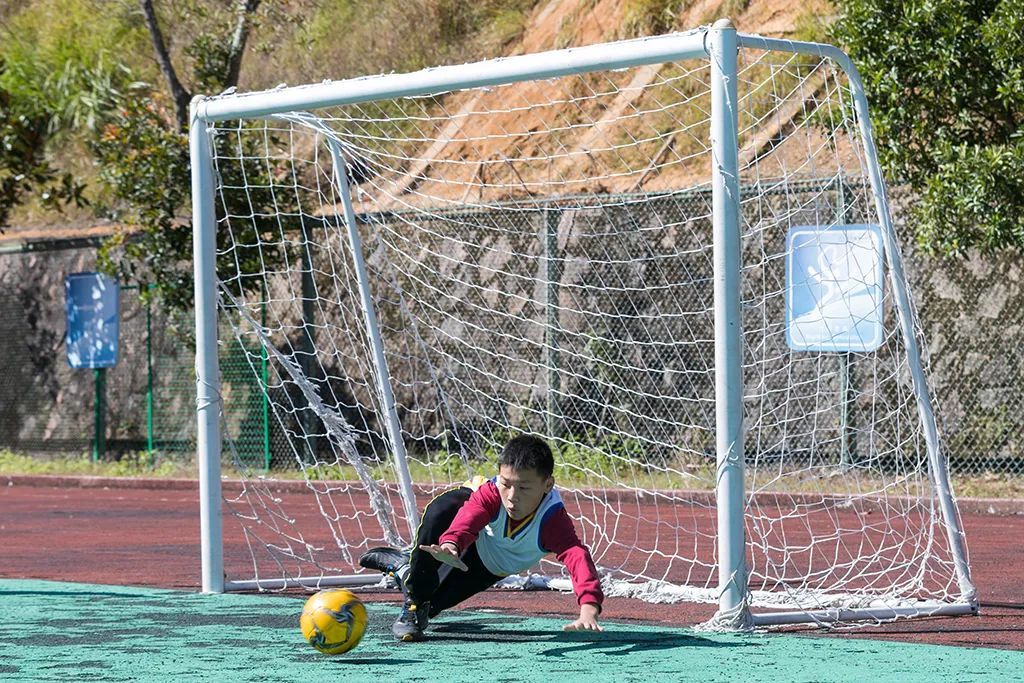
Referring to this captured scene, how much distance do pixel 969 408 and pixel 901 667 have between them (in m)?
10.1

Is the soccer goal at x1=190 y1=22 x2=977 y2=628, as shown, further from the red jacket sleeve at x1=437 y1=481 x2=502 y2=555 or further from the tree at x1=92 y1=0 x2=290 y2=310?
the red jacket sleeve at x1=437 y1=481 x2=502 y2=555

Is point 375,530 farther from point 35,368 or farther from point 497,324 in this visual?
point 35,368

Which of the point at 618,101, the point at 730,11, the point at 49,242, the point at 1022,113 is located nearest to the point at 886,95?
the point at 1022,113

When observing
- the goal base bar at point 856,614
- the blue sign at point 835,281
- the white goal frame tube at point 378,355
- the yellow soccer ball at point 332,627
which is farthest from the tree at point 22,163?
the goal base bar at point 856,614

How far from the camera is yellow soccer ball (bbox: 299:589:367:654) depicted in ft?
20.1

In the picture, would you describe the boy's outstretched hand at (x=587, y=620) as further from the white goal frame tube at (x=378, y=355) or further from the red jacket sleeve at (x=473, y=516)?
the white goal frame tube at (x=378, y=355)

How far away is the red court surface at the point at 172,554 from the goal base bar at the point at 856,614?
49mm

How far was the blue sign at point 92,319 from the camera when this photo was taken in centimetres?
2084

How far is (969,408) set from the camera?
1557 cm

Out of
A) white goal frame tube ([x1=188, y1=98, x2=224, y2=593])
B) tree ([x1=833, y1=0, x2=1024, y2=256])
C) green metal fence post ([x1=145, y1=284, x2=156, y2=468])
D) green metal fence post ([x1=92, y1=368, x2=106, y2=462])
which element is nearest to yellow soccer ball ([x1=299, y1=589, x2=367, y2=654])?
white goal frame tube ([x1=188, y1=98, x2=224, y2=593])

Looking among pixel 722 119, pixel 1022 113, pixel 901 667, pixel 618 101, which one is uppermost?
pixel 618 101

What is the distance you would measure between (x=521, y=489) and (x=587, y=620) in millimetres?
651

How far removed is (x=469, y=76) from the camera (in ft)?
25.4

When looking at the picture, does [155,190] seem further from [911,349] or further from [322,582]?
[911,349]
